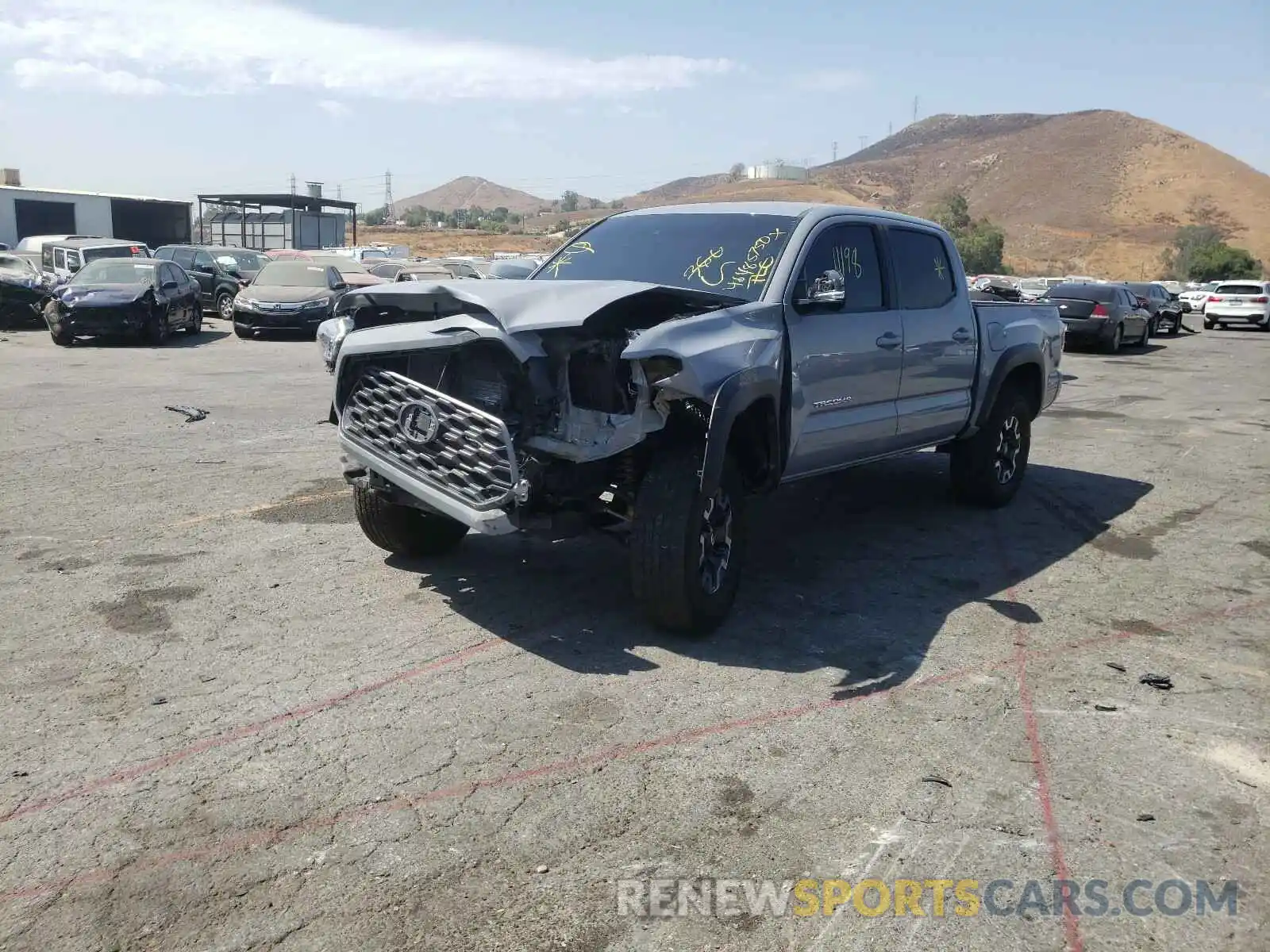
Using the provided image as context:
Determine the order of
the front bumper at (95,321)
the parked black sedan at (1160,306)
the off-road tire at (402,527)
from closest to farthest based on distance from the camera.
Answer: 1. the off-road tire at (402,527)
2. the front bumper at (95,321)
3. the parked black sedan at (1160,306)

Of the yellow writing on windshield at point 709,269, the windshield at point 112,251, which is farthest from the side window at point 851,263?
the windshield at point 112,251

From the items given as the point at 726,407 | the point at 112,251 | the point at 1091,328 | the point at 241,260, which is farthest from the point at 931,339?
the point at 241,260

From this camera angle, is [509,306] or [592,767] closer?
[592,767]

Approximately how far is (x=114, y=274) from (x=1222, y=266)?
203 feet

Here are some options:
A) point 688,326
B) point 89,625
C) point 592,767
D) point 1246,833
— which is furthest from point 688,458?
point 89,625

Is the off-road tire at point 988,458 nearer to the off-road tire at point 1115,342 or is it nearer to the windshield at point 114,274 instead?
the windshield at point 114,274

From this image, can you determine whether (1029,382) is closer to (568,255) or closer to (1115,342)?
(568,255)

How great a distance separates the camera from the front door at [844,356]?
577 cm

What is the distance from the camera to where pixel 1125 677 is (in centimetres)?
497

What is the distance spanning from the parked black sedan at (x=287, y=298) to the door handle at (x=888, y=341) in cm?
1486

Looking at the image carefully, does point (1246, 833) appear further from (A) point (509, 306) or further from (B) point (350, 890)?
(A) point (509, 306)

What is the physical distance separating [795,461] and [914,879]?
2790mm

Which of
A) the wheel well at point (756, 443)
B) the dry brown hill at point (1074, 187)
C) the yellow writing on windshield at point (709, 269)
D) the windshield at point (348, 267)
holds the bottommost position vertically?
the wheel well at point (756, 443)

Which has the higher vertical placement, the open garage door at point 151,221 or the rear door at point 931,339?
the open garage door at point 151,221
